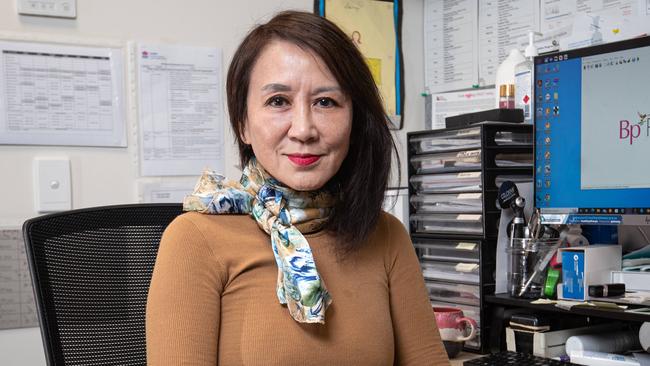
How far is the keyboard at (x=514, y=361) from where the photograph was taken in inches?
49.1

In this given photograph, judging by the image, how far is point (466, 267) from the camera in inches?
65.1

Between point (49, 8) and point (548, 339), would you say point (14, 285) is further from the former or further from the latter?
point (548, 339)

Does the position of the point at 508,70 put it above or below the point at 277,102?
above

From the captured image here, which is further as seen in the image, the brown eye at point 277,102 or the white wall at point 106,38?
the white wall at point 106,38

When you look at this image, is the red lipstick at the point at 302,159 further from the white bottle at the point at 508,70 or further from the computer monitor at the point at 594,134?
the white bottle at the point at 508,70

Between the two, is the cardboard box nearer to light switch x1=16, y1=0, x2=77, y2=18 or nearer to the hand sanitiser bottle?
the hand sanitiser bottle

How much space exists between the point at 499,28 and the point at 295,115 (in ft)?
3.97

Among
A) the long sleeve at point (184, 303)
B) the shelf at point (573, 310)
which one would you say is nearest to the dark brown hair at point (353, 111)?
the long sleeve at point (184, 303)

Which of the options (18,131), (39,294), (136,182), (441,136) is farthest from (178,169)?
(39,294)

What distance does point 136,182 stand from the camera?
1850 mm

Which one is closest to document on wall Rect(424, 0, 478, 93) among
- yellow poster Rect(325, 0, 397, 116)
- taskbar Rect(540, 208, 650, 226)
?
yellow poster Rect(325, 0, 397, 116)

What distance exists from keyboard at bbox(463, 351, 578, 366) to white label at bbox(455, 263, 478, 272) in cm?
33

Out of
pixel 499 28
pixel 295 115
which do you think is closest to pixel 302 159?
pixel 295 115

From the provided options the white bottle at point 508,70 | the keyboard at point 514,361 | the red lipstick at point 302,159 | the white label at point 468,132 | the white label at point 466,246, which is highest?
the white bottle at point 508,70
